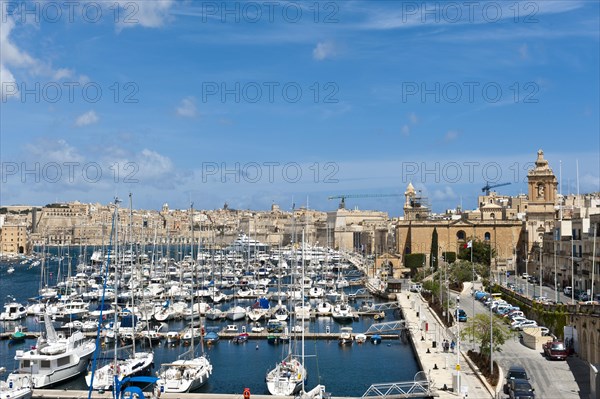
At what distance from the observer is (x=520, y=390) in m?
16.6

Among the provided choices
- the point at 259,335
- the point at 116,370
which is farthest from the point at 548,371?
the point at 259,335

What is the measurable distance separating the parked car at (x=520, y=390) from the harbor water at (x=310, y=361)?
5.41m

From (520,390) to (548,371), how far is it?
3.56m

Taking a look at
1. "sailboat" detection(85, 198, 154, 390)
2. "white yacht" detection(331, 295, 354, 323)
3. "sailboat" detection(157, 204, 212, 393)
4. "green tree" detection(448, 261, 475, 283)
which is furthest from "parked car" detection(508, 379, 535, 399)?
"green tree" detection(448, 261, 475, 283)

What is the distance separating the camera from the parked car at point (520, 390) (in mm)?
16413

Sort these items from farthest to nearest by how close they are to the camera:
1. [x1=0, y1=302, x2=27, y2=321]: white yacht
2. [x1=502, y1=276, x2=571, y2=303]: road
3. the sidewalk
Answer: [x1=0, y1=302, x2=27, y2=321]: white yacht → [x1=502, y1=276, x2=571, y2=303]: road → the sidewalk

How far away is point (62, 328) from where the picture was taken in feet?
110

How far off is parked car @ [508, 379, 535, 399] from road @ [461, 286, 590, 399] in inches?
16.9

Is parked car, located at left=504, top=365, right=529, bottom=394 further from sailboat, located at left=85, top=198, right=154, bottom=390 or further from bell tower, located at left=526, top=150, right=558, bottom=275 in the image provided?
bell tower, located at left=526, top=150, right=558, bottom=275

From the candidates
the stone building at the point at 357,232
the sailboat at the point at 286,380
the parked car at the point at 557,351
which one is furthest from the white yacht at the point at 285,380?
the stone building at the point at 357,232

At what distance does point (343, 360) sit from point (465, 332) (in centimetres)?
523

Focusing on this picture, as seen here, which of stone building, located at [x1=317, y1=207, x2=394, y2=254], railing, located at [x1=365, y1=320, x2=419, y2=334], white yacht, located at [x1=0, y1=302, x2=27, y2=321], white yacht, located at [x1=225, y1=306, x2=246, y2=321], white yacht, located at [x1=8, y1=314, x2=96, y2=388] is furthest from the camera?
stone building, located at [x1=317, y1=207, x2=394, y2=254]

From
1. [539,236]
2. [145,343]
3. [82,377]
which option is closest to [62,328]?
[145,343]

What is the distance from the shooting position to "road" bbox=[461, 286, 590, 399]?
56.8ft
